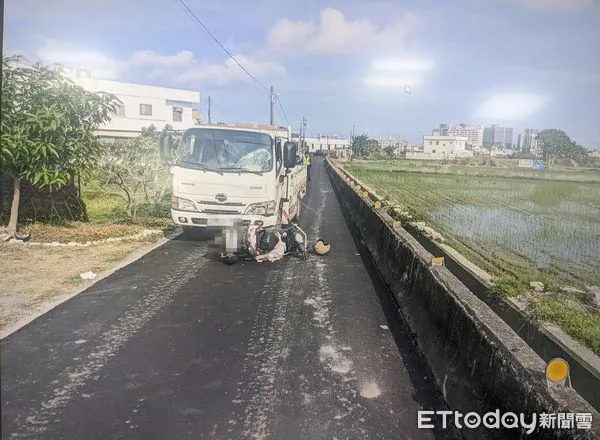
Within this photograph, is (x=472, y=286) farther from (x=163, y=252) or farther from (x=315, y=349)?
(x=163, y=252)

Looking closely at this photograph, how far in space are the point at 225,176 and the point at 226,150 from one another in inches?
25.5

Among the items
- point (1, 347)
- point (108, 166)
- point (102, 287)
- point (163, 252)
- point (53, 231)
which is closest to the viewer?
point (1, 347)

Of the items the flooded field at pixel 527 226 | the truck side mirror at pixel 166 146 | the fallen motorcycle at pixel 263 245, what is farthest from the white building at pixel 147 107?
the fallen motorcycle at pixel 263 245

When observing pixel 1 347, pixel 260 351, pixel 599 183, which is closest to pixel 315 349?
pixel 260 351

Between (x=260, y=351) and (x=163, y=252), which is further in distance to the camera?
(x=163, y=252)

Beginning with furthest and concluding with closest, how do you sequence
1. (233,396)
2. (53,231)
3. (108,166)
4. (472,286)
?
1. (108,166)
2. (53,231)
3. (472,286)
4. (233,396)

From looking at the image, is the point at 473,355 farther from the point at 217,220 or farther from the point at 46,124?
the point at 46,124

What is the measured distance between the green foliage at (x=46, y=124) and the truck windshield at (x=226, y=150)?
6.48 feet

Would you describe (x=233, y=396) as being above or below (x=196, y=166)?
below

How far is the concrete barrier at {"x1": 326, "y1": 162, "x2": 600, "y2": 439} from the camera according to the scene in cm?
250

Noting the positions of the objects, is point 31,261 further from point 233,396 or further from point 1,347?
point 233,396

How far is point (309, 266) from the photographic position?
25.6 ft

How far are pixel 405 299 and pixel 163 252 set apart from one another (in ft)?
15.5

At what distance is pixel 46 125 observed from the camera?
8.23 meters
